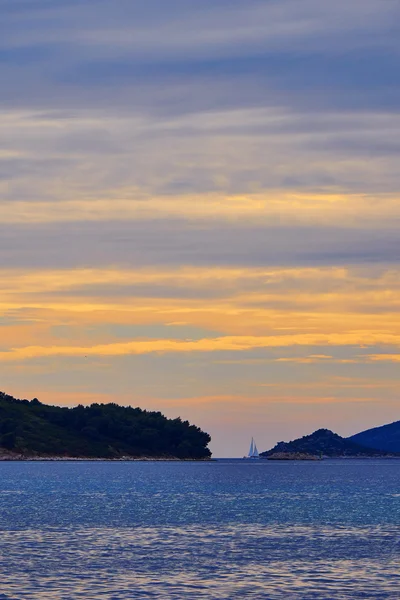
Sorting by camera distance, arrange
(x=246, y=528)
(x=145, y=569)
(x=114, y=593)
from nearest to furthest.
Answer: (x=114, y=593)
(x=145, y=569)
(x=246, y=528)

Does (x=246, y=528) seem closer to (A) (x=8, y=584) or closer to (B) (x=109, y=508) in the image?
(B) (x=109, y=508)

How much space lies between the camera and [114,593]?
6631 cm

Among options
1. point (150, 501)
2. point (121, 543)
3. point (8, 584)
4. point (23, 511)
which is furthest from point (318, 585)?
point (150, 501)

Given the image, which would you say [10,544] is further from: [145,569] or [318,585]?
[318,585]

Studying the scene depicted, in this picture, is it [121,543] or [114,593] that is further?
[121,543]

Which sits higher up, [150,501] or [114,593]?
[150,501]

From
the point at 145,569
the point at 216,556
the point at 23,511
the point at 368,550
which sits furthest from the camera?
the point at 23,511

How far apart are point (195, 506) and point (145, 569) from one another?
A: 8089cm

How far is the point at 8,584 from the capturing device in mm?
69938

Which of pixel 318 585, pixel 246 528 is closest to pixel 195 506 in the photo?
pixel 246 528

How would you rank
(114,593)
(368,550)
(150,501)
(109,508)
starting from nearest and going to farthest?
(114,593)
(368,550)
(109,508)
(150,501)

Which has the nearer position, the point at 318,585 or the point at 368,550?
the point at 318,585

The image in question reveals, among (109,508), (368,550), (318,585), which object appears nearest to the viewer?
(318,585)

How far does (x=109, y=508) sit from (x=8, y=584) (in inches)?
3239
